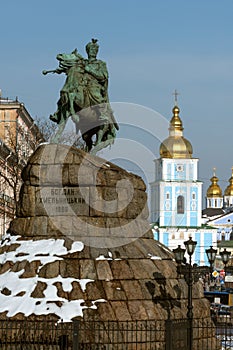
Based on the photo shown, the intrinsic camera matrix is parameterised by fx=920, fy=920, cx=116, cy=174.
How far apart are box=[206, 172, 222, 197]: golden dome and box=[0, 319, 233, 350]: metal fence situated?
408 feet

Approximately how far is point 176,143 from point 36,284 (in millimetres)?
88666

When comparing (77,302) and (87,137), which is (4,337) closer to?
(77,302)

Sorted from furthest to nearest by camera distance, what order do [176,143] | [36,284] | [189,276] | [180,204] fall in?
[176,143] < [180,204] < [36,284] < [189,276]

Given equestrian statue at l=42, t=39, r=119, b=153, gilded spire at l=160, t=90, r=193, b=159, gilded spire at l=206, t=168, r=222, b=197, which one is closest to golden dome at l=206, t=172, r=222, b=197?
gilded spire at l=206, t=168, r=222, b=197

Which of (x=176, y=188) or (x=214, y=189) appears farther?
(x=214, y=189)

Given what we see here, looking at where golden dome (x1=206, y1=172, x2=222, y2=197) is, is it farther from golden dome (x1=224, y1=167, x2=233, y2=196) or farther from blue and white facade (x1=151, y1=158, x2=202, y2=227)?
blue and white facade (x1=151, y1=158, x2=202, y2=227)

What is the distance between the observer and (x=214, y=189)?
14362 cm

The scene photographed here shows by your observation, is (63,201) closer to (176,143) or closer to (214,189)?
(176,143)

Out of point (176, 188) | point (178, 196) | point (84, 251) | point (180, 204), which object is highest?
point (176, 188)

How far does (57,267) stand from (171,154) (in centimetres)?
8747

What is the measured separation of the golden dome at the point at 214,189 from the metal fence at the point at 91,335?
124 meters

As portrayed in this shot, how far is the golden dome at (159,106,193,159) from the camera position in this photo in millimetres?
106081

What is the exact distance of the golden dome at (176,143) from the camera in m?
106

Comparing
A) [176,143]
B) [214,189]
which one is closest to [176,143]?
[176,143]
